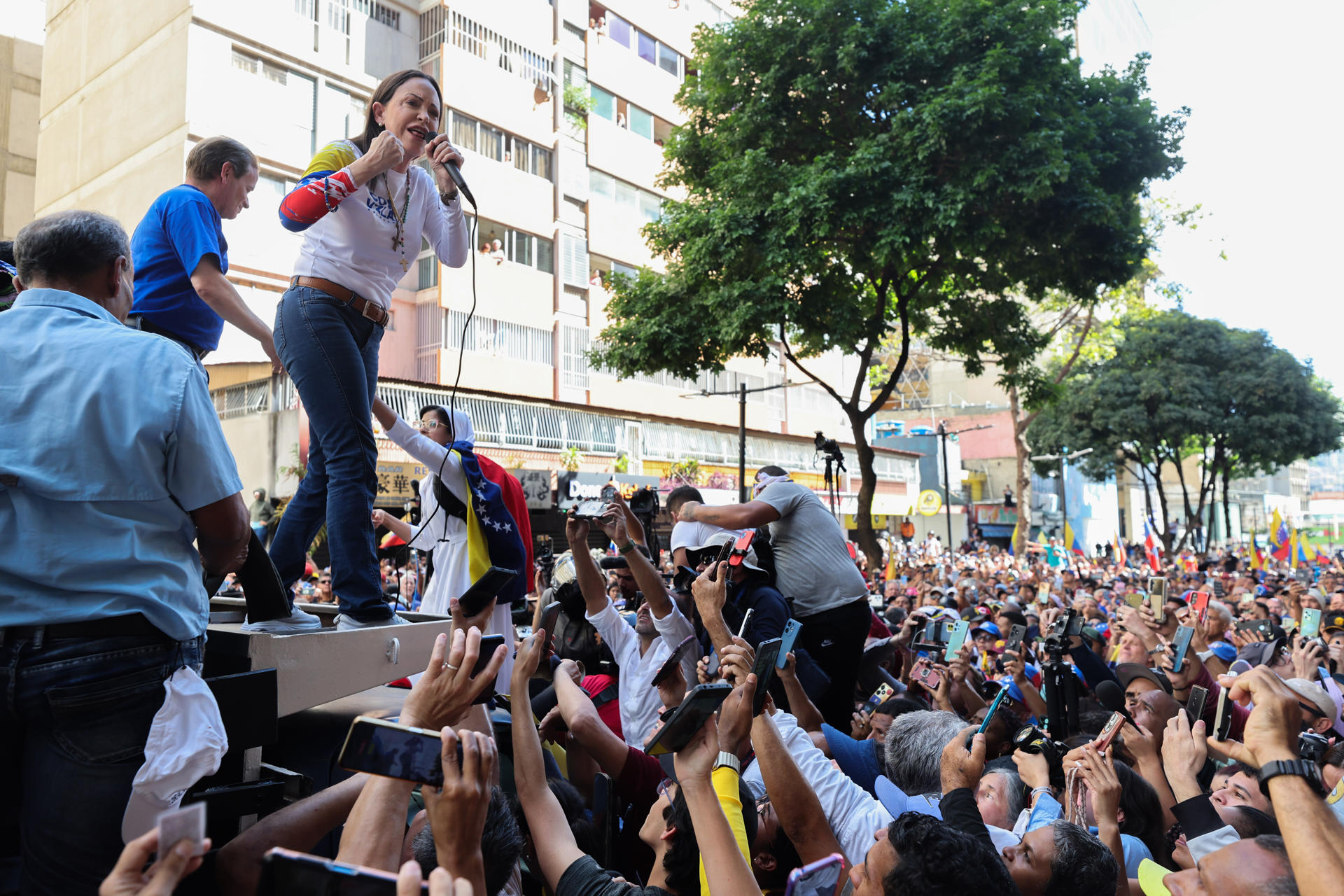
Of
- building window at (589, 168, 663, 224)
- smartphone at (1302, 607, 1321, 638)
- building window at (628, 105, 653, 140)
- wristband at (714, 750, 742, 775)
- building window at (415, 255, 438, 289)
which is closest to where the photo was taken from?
wristband at (714, 750, 742, 775)

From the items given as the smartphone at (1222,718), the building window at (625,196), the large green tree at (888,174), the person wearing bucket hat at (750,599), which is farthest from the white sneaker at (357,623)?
the building window at (625,196)

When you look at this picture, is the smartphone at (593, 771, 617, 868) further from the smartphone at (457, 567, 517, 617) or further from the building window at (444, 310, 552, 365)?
the building window at (444, 310, 552, 365)

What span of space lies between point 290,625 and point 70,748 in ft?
3.69

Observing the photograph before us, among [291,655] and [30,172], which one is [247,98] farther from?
[291,655]

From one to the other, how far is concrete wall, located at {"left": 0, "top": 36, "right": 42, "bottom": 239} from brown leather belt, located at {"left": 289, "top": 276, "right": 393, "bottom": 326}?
1133 inches

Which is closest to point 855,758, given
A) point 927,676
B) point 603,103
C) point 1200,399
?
point 927,676

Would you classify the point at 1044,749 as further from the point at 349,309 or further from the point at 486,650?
the point at 349,309

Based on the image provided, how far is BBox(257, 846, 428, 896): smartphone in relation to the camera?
4.13 feet

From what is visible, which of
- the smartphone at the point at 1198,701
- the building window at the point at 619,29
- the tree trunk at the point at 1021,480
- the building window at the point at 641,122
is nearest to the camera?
the smartphone at the point at 1198,701

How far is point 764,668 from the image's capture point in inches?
101

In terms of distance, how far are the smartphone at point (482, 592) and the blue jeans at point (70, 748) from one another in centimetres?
78

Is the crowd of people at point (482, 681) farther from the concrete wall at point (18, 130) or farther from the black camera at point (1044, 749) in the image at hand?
the concrete wall at point (18, 130)

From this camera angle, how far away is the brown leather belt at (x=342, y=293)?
3379 mm

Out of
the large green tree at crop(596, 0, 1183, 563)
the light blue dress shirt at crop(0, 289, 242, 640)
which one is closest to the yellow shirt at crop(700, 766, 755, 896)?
the light blue dress shirt at crop(0, 289, 242, 640)
